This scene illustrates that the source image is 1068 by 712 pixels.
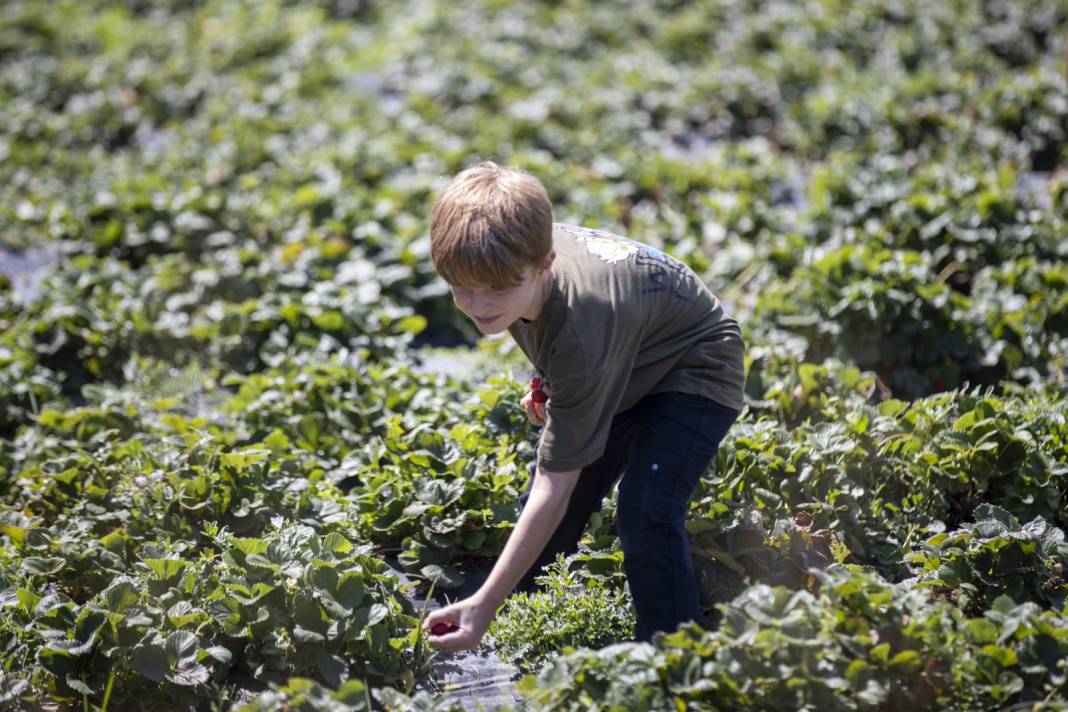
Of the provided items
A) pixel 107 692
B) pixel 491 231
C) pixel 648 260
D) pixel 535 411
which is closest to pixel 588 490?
pixel 535 411

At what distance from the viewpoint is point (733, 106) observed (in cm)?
713

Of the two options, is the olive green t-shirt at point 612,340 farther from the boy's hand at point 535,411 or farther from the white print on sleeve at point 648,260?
the boy's hand at point 535,411

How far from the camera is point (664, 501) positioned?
8.18 feet

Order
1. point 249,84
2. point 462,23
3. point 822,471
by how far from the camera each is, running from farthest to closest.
→ point 462,23 → point 249,84 → point 822,471

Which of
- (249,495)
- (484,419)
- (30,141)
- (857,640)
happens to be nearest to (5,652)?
(249,495)

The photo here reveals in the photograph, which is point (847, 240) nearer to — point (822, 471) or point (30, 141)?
point (822, 471)

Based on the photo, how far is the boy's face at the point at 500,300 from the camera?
2.29 meters

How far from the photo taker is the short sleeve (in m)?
2.30

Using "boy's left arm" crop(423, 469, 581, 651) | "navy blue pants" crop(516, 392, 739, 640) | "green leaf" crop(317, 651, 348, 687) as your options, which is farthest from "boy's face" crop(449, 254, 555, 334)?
"green leaf" crop(317, 651, 348, 687)

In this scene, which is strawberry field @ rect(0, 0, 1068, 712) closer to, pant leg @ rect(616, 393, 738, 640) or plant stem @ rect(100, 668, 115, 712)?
plant stem @ rect(100, 668, 115, 712)

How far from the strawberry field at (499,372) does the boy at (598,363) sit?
235 mm

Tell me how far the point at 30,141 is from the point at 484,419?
4.83 meters

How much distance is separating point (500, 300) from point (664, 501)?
0.63m

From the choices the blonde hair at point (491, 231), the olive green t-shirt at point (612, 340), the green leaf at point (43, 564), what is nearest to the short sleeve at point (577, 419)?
the olive green t-shirt at point (612, 340)
